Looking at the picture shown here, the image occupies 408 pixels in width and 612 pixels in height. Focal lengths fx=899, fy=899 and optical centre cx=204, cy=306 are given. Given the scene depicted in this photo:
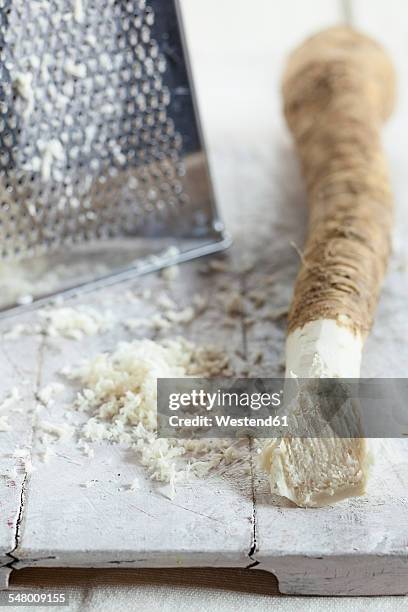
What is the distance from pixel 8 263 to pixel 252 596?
73 cm

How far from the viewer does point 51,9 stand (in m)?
1.28

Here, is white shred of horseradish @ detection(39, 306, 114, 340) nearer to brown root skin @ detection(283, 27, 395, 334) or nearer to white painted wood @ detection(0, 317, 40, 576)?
white painted wood @ detection(0, 317, 40, 576)

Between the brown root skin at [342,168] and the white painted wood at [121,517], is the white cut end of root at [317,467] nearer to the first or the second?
the white painted wood at [121,517]

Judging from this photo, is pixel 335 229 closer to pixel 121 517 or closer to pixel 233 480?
pixel 233 480

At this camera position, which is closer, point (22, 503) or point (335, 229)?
point (22, 503)

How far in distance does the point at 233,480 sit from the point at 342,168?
24.4 inches

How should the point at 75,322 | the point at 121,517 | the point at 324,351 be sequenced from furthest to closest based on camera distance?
the point at 75,322, the point at 324,351, the point at 121,517

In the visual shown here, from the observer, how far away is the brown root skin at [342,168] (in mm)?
1247

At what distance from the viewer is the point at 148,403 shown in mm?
1164

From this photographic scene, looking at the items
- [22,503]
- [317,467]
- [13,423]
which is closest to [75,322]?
[13,423]

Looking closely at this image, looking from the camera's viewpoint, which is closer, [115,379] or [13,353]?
[115,379]

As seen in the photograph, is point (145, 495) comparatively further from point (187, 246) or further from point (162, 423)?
point (187, 246)

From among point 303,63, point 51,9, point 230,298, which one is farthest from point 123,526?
point 303,63

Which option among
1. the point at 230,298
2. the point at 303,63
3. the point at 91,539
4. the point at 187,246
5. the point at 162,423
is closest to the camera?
the point at 91,539
